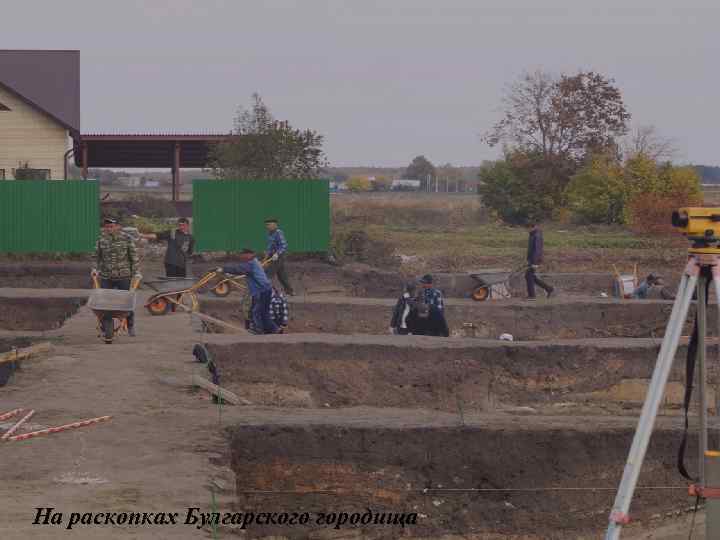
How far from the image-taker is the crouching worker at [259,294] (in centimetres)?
1498

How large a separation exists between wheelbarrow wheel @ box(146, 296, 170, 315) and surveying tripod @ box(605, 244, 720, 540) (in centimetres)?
1195

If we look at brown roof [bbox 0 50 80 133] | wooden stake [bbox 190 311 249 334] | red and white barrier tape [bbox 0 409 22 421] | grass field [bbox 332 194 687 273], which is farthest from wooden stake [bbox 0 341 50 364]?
brown roof [bbox 0 50 80 133]

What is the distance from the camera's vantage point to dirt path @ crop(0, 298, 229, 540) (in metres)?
7.01

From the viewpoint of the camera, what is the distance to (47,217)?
24578 mm

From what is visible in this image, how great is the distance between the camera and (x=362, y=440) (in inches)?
382

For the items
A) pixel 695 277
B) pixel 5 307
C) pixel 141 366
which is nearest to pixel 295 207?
pixel 5 307

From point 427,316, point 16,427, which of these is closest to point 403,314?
point 427,316

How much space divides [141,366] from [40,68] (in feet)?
80.7

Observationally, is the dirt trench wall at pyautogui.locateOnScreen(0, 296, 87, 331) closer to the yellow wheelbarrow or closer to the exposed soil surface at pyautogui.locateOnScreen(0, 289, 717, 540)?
the yellow wheelbarrow

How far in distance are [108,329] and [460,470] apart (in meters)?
5.35

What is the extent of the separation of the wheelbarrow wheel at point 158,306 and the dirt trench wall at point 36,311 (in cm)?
176

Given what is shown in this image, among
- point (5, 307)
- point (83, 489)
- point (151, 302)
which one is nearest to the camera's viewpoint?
point (83, 489)

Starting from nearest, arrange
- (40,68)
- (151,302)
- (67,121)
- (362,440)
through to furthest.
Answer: (362,440) → (151,302) → (67,121) → (40,68)

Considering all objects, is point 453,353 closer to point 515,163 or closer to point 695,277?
point 695,277
